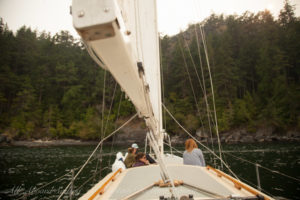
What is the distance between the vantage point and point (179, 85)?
1380 inches

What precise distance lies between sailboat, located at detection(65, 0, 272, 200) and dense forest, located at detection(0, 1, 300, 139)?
74.0 ft

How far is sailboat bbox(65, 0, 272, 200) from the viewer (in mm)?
625

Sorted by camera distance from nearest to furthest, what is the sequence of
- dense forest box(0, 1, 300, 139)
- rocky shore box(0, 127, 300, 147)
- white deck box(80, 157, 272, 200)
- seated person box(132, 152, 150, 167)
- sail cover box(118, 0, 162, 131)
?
white deck box(80, 157, 272, 200) < sail cover box(118, 0, 162, 131) < seated person box(132, 152, 150, 167) < rocky shore box(0, 127, 300, 147) < dense forest box(0, 1, 300, 139)

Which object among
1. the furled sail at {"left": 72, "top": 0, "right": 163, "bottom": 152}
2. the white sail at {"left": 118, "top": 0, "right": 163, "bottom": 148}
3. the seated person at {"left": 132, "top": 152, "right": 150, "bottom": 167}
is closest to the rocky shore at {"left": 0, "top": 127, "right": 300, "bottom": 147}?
the seated person at {"left": 132, "top": 152, "right": 150, "bottom": 167}

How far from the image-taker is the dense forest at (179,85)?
1124 inches

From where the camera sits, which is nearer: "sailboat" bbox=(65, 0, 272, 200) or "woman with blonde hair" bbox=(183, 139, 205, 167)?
"sailboat" bbox=(65, 0, 272, 200)

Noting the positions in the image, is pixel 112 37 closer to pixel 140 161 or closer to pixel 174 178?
pixel 174 178

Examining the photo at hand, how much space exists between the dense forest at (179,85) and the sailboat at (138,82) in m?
22.5

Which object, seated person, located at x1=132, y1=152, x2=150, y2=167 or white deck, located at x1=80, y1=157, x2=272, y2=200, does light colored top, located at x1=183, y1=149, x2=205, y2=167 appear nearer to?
white deck, located at x1=80, y1=157, x2=272, y2=200

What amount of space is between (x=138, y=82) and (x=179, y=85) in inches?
1360

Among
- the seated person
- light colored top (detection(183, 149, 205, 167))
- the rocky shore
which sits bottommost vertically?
the rocky shore

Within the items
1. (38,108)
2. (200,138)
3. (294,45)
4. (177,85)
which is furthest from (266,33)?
(38,108)

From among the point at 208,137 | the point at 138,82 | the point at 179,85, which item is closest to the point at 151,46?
the point at 138,82

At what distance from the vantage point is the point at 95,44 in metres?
0.70
